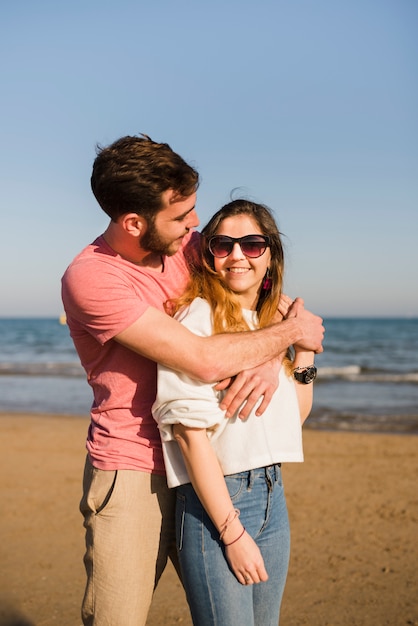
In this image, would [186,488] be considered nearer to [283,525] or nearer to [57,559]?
[283,525]

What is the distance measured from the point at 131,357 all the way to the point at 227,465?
0.57 m

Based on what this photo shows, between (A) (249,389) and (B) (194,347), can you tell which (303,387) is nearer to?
(A) (249,389)

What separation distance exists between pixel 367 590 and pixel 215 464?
310 centimetres

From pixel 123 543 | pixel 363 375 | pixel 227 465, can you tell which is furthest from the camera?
pixel 363 375

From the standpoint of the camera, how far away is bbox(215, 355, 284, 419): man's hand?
2.23 meters

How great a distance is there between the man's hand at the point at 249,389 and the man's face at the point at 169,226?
606mm

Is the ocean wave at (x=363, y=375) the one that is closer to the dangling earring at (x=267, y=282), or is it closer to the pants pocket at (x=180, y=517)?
the dangling earring at (x=267, y=282)

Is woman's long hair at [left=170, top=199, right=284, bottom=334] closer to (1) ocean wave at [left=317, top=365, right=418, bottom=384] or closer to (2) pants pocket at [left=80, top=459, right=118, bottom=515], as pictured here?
(2) pants pocket at [left=80, top=459, right=118, bottom=515]

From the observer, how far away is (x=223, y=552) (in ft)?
7.05

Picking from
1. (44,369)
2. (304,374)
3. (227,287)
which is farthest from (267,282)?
(44,369)

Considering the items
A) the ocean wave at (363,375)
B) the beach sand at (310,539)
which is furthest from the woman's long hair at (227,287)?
the ocean wave at (363,375)

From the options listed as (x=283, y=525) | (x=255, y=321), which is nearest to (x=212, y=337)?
(x=255, y=321)

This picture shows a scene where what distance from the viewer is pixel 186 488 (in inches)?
89.4

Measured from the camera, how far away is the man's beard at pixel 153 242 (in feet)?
8.00
